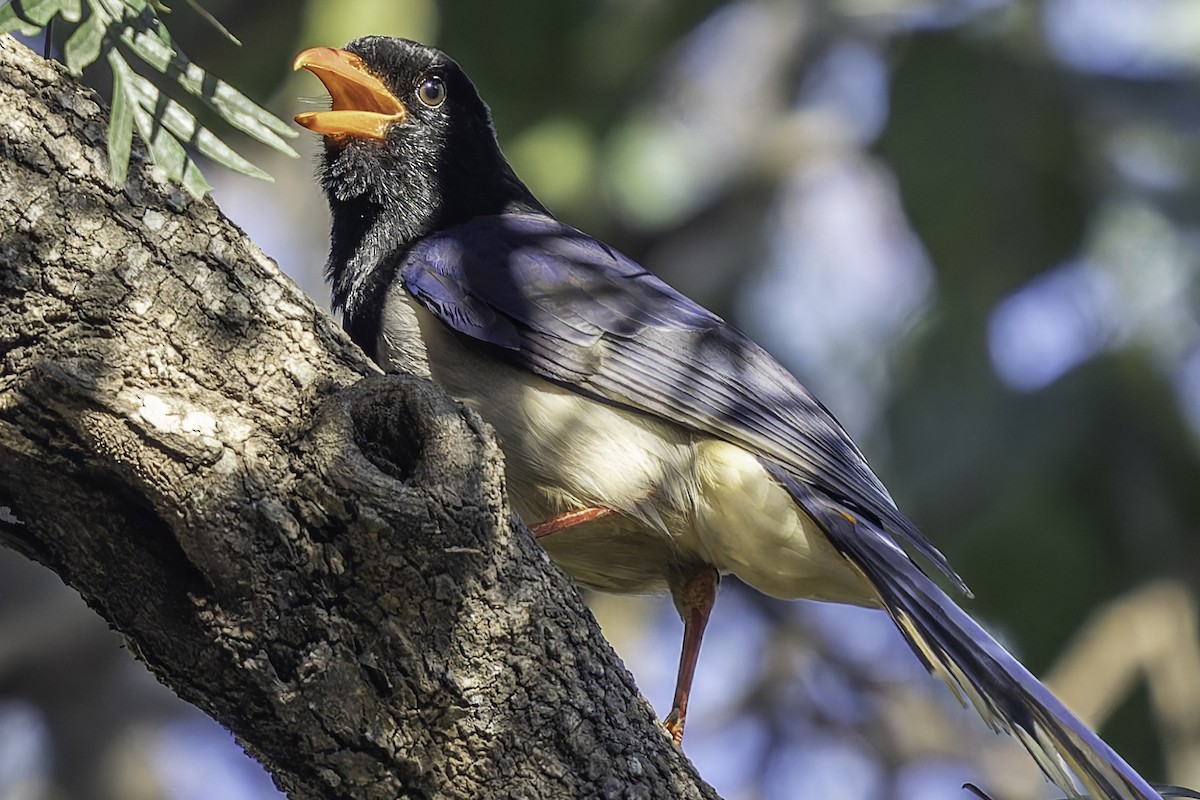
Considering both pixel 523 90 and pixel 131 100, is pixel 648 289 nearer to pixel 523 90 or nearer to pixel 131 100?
pixel 131 100

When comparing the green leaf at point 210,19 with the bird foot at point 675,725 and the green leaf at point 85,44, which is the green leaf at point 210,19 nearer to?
the green leaf at point 85,44

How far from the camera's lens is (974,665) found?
12.3 feet

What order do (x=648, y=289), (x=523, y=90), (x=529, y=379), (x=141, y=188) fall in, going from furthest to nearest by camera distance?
1. (x=523, y=90)
2. (x=648, y=289)
3. (x=529, y=379)
4. (x=141, y=188)

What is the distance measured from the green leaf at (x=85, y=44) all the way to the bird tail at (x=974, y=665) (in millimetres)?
2288

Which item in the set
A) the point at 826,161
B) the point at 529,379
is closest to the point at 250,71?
the point at 826,161

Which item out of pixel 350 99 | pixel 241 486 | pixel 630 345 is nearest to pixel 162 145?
pixel 241 486

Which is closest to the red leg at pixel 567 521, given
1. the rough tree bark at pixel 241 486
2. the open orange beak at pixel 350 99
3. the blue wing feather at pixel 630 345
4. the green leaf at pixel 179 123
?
the blue wing feather at pixel 630 345

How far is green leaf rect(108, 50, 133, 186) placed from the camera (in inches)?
101

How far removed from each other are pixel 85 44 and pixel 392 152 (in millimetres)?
2345

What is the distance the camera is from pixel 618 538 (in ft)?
14.7

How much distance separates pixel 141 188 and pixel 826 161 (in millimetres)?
7706

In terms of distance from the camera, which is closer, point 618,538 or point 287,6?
point 618,538

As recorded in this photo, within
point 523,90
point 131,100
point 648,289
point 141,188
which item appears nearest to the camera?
point 131,100

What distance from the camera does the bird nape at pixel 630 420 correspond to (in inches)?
167
